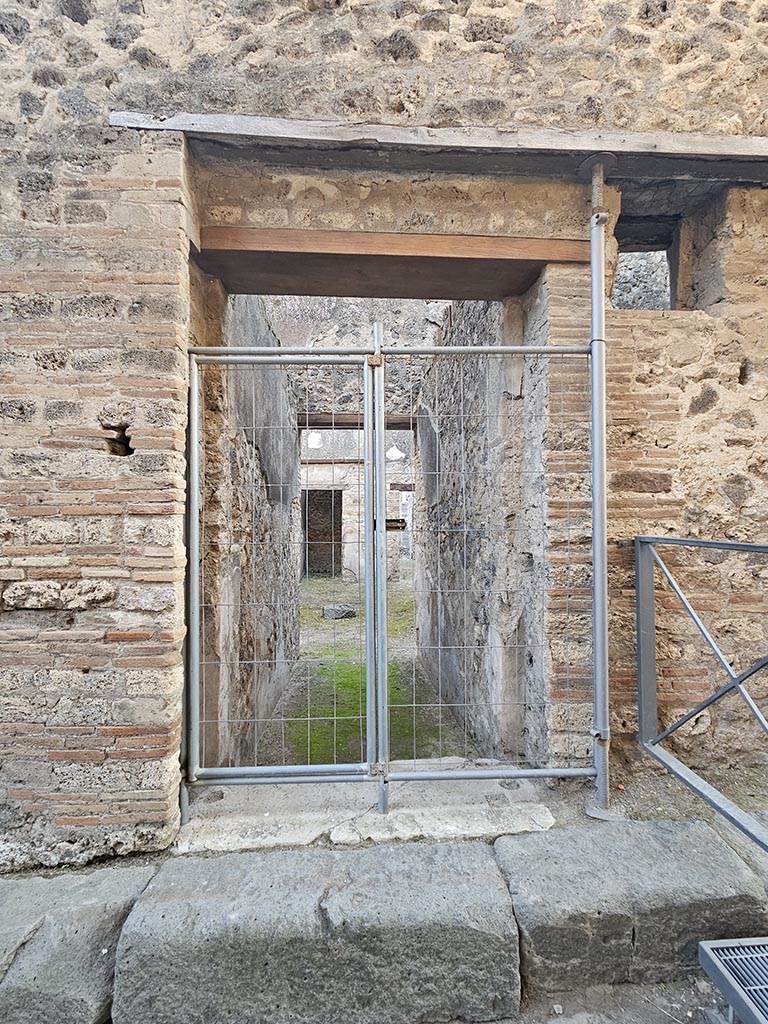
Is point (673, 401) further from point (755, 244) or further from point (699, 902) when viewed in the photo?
point (699, 902)

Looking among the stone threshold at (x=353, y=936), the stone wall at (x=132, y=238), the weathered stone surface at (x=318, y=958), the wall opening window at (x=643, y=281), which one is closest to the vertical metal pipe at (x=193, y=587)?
the stone wall at (x=132, y=238)

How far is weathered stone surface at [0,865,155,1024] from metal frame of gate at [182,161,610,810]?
0.64m

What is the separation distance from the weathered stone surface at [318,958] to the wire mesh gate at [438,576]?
634mm

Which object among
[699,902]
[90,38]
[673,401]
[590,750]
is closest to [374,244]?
[90,38]

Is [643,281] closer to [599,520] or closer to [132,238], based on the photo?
[599,520]

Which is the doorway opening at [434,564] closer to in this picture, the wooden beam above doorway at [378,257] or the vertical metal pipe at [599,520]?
the vertical metal pipe at [599,520]

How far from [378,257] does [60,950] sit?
11.3 ft

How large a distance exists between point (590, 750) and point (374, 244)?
9.99ft

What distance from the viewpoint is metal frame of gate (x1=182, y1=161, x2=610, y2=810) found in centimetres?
267

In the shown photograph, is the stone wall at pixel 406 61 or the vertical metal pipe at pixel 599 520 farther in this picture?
the vertical metal pipe at pixel 599 520

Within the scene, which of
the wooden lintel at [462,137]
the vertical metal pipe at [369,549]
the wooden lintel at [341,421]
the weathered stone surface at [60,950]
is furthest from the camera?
the wooden lintel at [341,421]

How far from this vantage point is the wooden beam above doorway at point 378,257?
2.93 metres

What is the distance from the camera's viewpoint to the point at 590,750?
2.90 meters

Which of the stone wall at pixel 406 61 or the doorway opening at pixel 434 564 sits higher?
the stone wall at pixel 406 61
